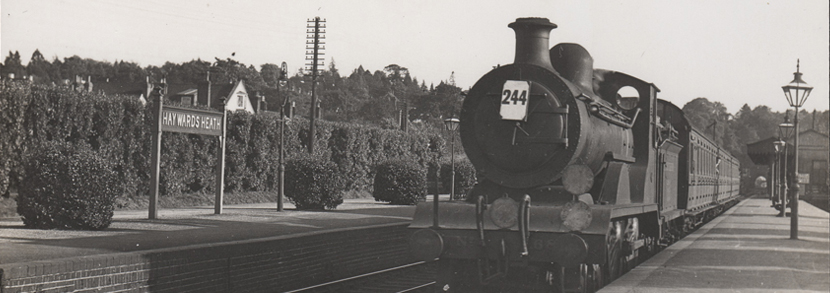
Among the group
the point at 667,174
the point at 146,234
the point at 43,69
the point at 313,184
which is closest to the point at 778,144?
the point at 313,184

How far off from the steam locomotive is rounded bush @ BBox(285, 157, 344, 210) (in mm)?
11074

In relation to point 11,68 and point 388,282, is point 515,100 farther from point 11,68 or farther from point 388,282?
point 11,68

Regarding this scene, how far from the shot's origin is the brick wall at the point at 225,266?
7410 millimetres

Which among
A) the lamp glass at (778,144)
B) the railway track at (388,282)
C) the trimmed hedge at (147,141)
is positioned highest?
the lamp glass at (778,144)

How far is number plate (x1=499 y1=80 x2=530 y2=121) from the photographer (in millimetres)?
8930

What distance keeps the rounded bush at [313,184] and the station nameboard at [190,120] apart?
434 cm

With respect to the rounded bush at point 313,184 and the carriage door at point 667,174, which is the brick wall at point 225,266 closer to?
the carriage door at point 667,174

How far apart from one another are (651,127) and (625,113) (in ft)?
1.51

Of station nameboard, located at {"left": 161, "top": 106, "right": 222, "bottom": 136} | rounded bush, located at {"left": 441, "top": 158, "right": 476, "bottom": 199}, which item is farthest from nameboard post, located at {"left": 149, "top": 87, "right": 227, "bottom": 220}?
rounded bush, located at {"left": 441, "top": 158, "right": 476, "bottom": 199}

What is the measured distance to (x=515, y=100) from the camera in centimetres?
898

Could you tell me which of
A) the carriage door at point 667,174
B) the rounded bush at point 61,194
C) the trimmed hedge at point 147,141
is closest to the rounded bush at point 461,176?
the trimmed hedge at point 147,141

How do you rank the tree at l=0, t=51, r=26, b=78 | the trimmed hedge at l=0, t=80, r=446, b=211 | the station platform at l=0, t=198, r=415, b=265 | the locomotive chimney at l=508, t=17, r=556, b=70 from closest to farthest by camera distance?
the station platform at l=0, t=198, r=415, b=265, the locomotive chimney at l=508, t=17, r=556, b=70, the tree at l=0, t=51, r=26, b=78, the trimmed hedge at l=0, t=80, r=446, b=211

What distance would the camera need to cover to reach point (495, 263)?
880cm

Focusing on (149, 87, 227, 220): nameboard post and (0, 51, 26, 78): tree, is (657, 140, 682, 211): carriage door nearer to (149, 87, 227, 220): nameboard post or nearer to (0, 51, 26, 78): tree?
(149, 87, 227, 220): nameboard post
